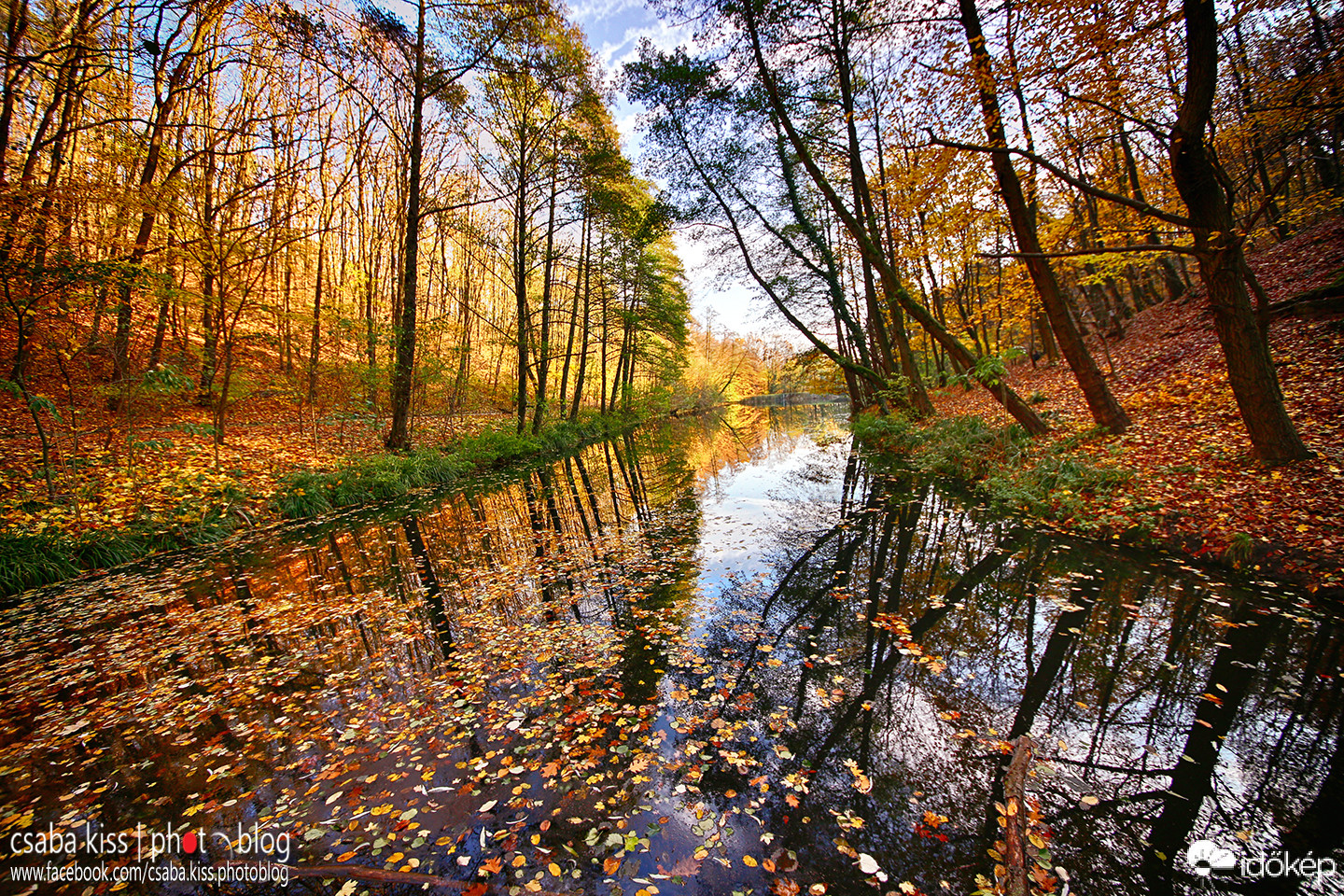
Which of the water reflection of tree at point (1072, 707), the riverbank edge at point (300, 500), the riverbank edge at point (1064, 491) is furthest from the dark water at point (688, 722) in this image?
the riverbank edge at point (300, 500)

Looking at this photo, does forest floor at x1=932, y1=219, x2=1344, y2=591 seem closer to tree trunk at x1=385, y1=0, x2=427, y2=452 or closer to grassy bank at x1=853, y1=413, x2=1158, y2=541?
grassy bank at x1=853, y1=413, x2=1158, y2=541

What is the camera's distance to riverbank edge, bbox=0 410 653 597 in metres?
6.23

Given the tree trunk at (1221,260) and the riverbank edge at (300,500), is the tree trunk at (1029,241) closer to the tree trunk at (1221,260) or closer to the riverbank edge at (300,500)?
the tree trunk at (1221,260)

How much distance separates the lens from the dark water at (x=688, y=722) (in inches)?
89.4

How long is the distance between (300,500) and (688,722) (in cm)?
1031

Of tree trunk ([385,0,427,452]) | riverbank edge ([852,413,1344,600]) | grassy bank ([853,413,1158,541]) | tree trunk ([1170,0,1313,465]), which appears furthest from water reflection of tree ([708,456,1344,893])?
tree trunk ([385,0,427,452])

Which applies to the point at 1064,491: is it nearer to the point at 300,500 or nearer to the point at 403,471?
the point at 403,471

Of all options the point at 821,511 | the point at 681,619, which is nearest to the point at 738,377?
the point at 821,511

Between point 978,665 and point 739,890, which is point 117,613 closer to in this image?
point 739,890

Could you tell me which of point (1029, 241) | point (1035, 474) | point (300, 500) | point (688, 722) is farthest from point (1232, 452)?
point (300, 500)

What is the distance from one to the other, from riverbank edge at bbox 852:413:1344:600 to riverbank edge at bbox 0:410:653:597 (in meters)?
12.9

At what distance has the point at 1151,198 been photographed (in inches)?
473

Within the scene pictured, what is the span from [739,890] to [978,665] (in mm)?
2805

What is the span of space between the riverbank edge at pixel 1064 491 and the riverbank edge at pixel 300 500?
12925 millimetres
